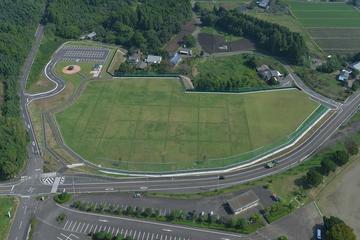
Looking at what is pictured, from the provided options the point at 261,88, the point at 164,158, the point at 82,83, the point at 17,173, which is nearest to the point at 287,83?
the point at 261,88

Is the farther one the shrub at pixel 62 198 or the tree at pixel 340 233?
the shrub at pixel 62 198

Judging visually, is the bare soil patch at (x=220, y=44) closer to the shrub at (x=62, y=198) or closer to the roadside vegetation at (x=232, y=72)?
the roadside vegetation at (x=232, y=72)

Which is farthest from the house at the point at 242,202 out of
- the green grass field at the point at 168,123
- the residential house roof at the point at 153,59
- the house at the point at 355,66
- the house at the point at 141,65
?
the house at the point at 355,66

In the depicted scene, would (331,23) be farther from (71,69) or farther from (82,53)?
(71,69)

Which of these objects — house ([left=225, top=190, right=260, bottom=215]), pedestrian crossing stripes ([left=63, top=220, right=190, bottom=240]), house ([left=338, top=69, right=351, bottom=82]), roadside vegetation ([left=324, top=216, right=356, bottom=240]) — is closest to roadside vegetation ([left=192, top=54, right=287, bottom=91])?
house ([left=338, top=69, right=351, bottom=82])

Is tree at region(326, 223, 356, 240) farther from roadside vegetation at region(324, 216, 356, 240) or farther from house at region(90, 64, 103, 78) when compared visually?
house at region(90, 64, 103, 78)

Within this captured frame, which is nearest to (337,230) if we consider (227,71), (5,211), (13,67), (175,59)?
(5,211)
